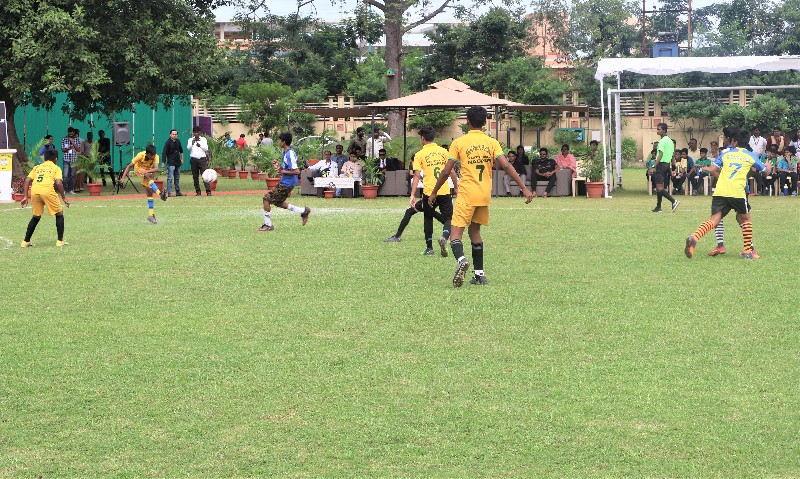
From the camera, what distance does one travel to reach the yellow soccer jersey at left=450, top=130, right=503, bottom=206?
11.7m

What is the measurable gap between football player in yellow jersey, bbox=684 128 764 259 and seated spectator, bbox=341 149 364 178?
14258 mm

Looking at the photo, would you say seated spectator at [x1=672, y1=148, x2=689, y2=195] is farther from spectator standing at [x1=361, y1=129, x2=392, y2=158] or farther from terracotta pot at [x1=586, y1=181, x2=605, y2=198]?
spectator standing at [x1=361, y1=129, x2=392, y2=158]

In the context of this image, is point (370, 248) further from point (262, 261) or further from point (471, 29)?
point (471, 29)

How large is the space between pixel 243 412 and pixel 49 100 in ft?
83.2

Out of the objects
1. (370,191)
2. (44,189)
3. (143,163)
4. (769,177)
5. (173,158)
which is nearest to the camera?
(44,189)

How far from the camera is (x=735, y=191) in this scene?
14.2 m

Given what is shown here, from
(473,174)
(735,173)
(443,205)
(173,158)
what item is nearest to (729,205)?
(735,173)

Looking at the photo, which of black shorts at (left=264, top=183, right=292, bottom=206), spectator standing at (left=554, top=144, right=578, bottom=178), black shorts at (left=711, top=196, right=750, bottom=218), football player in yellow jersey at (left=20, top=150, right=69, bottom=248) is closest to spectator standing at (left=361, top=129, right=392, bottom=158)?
spectator standing at (left=554, top=144, right=578, bottom=178)

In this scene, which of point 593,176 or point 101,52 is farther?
point 101,52

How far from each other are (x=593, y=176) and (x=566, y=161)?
0.78 metres

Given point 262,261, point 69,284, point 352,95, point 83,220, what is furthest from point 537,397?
point 352,95

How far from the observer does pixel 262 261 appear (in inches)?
565

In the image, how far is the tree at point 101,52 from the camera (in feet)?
93.4

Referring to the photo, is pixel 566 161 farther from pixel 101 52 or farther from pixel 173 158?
pixel 101 52
